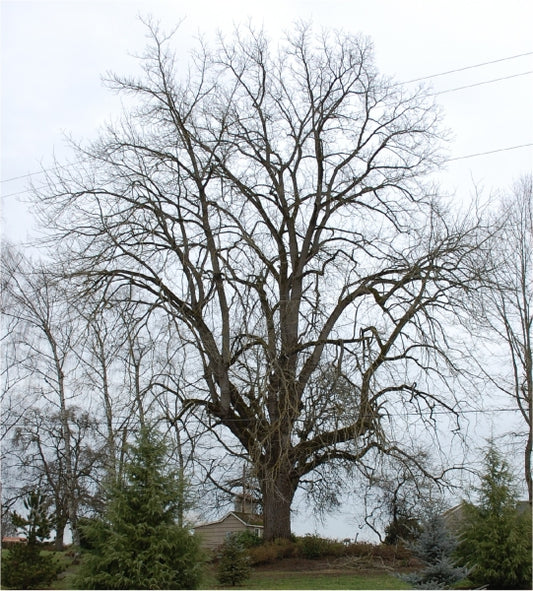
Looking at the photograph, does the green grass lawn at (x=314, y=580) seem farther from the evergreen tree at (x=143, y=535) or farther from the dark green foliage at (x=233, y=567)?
the evergreen tree at (x=143, y=535)

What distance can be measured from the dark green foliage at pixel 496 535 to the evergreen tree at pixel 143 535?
17.9 ft

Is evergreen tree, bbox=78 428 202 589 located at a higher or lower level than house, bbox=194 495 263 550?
higher

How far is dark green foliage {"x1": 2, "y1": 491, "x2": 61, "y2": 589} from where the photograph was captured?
1441cm

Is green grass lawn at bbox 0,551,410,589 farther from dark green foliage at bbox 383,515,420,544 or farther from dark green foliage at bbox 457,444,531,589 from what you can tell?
dark green foliage at bbox 383,515,420,544

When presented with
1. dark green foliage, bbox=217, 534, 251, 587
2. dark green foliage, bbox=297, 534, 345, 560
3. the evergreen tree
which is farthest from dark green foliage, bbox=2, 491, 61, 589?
dark green foliage, bbox=297, 534, 345, 560

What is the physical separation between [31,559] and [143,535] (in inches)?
211

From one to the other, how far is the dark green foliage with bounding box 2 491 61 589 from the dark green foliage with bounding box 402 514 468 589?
753cm

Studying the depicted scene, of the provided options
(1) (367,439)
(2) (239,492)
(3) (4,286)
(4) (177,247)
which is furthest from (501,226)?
(3) (4,286)

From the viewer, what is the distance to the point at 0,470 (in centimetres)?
2589

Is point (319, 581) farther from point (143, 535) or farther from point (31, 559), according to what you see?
point (31, 559)

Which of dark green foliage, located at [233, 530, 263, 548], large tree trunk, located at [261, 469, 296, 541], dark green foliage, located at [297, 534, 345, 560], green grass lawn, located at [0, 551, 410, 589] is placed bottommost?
green grass lawn, located at [0, 551, 410, 589]

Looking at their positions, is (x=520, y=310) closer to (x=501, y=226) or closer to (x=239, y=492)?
(x=501, y=226)

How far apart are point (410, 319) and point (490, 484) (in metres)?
4.82

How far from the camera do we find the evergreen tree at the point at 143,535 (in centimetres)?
1038
